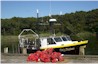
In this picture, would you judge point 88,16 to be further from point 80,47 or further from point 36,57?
point 36,57

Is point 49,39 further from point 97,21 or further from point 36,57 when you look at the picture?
point 97,21

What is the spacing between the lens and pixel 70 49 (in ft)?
84.1

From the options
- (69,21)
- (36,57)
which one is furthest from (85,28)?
(36,57)

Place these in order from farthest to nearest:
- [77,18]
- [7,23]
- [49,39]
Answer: [77,18], [7,23], [49,39]

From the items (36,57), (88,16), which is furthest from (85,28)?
(36,57)

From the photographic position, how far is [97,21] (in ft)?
416

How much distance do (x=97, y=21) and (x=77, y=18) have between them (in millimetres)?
15371

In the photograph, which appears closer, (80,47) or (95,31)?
(80,47)

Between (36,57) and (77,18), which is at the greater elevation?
(77,18)

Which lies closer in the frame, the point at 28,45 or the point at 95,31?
the point at 28,45

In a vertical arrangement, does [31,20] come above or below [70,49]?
above

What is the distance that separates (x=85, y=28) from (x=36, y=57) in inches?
4349

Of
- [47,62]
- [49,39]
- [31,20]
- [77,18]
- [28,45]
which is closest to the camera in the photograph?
[47,62]

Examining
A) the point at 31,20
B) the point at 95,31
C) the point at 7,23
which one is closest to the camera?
the point at 7,23
